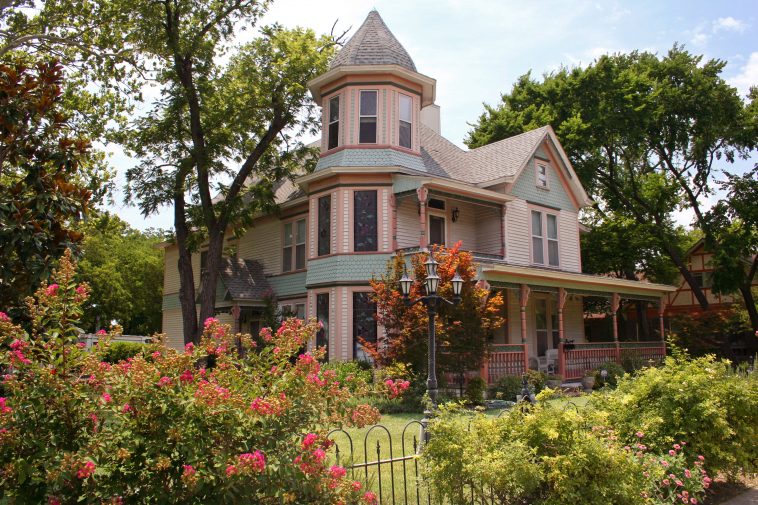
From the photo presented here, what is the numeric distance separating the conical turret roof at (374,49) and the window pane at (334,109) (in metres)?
1.19

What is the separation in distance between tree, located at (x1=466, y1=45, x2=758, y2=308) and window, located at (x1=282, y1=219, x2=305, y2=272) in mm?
14657

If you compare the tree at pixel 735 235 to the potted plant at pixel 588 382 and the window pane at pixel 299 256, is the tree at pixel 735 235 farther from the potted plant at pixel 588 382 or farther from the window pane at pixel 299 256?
the window pane at pixel 299 256

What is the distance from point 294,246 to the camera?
24.7 metres

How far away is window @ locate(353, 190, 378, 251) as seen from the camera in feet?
67.1

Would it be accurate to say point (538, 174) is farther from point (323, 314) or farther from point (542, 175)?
point (323, 314)

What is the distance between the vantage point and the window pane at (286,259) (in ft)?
81.9

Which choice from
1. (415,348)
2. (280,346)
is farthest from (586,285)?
(280,346)

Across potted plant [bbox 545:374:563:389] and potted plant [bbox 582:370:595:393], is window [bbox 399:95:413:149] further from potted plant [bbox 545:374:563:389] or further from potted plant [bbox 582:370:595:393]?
potted plant [bbox 582:370:595:393]

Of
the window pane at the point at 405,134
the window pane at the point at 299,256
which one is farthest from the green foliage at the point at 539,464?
the window pane at the point at 299,256

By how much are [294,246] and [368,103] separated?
6.85 metres

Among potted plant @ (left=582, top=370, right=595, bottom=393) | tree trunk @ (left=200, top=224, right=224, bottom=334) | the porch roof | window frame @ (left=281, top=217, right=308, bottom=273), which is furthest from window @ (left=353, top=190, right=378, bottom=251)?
potted plant @ (left=582, top=370, right=595, bottom=393)

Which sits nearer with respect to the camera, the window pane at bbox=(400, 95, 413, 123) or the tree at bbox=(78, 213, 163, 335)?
the window pane at bbox=(400, 95, 413, 123)

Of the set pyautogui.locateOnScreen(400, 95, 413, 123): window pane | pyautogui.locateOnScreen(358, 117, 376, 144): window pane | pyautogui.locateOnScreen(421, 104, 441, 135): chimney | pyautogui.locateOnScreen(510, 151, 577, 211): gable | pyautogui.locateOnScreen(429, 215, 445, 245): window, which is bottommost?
pyautogui.locateOnScreen(429, 215, 445, 245): window

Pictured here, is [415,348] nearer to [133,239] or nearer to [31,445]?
[31,445]
